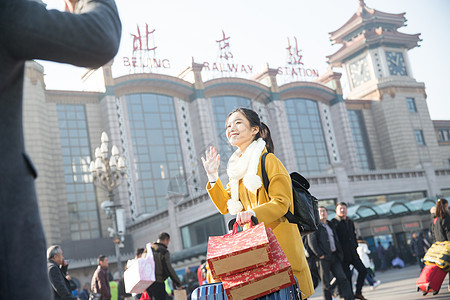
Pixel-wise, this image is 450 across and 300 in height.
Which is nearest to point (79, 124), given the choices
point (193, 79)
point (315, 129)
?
point (193, 79)

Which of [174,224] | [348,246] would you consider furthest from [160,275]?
[174,224]

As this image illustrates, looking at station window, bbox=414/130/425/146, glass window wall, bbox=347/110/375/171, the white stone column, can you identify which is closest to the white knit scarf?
the white stone column

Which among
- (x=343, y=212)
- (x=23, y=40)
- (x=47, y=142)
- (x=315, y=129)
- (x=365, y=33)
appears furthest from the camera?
(x=365, y=33)

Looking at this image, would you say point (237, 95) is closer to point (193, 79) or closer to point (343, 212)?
Result: point (193, 79)

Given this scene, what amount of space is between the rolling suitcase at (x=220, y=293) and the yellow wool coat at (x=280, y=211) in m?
0.22

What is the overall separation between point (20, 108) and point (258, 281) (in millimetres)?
1939

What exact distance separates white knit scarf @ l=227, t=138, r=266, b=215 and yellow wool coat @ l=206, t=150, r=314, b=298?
4 cm

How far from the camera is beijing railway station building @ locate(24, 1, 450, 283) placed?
1277 inches

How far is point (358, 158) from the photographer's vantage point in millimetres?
49781

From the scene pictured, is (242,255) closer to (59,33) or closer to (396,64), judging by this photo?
(59,33)

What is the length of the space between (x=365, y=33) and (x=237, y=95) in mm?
16972

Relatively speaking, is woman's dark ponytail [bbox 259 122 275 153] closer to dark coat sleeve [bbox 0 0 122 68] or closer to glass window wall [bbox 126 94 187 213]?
dark coat sleeve [bbox 0 0 122 68]

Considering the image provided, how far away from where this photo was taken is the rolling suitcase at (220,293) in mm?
3080

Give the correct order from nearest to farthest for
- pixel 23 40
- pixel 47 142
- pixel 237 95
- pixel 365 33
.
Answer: pixel 23 40, pixel 47 142, pixel 237 95, pixel 365 33
